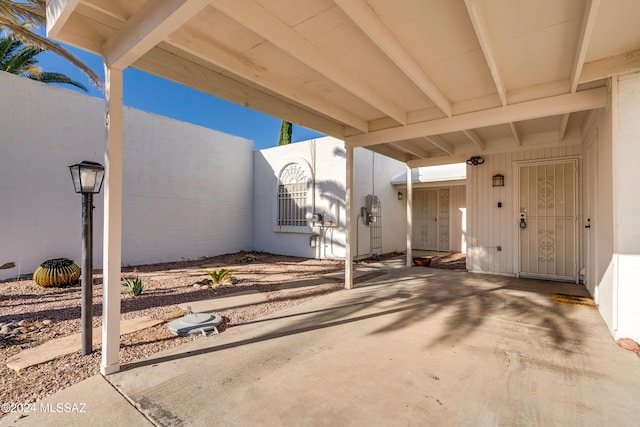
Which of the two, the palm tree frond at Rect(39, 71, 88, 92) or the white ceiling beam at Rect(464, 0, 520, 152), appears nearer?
the white ceiling beam at Rect(464, 0, 520, 152)

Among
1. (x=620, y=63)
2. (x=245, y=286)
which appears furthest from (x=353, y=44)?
(x=245, y=286)

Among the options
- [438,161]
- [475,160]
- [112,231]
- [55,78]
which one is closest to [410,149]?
[438,161]

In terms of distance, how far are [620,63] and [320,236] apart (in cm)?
727

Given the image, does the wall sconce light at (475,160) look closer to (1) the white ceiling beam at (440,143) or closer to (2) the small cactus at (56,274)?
(1) the white ceiling beam at (440,143)

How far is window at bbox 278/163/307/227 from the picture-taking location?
9742 millimetres

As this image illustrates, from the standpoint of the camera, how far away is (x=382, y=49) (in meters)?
2.77

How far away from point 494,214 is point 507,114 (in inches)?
127

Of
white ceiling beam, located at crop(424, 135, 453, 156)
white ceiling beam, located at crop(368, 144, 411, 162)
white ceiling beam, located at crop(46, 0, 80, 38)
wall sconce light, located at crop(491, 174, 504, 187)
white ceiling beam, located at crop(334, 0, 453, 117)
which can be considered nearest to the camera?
white ceiling beam, located at crop(46, 0, 80, 38)

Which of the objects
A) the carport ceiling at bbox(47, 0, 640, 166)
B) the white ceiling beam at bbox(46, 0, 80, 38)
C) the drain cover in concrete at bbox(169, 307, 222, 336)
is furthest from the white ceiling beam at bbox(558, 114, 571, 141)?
the white ceiling beam at bbox(46, 0, 80, 38)

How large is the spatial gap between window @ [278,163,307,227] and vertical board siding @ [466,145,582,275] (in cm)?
488

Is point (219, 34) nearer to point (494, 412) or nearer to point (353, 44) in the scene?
point (353, 44)

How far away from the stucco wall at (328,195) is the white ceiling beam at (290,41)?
500 centimetres

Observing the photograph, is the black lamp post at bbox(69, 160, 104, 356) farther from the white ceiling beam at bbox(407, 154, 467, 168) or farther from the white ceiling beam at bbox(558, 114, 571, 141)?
the white ceiling beam at bbox(407, 154, 467, 168)

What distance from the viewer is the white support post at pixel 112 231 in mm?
2576
